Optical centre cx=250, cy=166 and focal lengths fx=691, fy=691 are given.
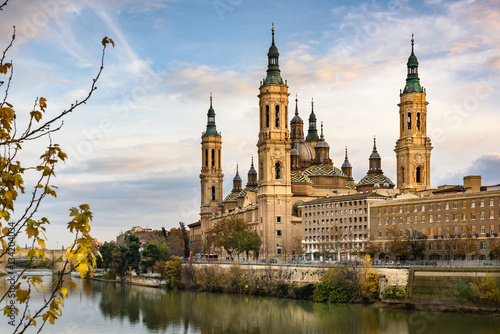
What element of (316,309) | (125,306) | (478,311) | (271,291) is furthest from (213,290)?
(478,311)

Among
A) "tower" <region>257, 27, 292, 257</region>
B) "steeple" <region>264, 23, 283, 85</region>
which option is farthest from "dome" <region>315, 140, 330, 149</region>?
"steeple" <region>264, 23, 283, 85</region>

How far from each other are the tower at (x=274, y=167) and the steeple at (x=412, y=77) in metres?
25.5

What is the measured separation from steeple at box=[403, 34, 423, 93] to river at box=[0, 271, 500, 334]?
215 ft

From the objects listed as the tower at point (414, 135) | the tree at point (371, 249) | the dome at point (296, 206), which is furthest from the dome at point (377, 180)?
the tree at point (371, 249)

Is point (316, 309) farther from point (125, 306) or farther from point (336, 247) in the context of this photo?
point (336, 247)

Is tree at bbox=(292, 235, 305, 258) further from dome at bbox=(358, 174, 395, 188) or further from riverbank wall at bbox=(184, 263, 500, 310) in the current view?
riverbank wall at bbox=(184, 263, 500, 310)

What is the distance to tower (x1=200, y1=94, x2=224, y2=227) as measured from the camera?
636ft

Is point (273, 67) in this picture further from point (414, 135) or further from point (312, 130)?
point (312, 130)

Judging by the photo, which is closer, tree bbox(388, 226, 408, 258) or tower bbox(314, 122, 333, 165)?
tree bbox(388, 226, 408, 258)

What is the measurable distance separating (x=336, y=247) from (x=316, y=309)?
41.5 m

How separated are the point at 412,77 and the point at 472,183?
135 ft

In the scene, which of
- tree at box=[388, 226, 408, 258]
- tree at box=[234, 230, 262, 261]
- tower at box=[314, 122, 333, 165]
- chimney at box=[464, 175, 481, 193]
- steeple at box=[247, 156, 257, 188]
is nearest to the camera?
tree at box=[388, 226, 408, 258]

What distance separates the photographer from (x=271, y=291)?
3952 inches

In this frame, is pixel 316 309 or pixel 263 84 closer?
pixel 316 309
